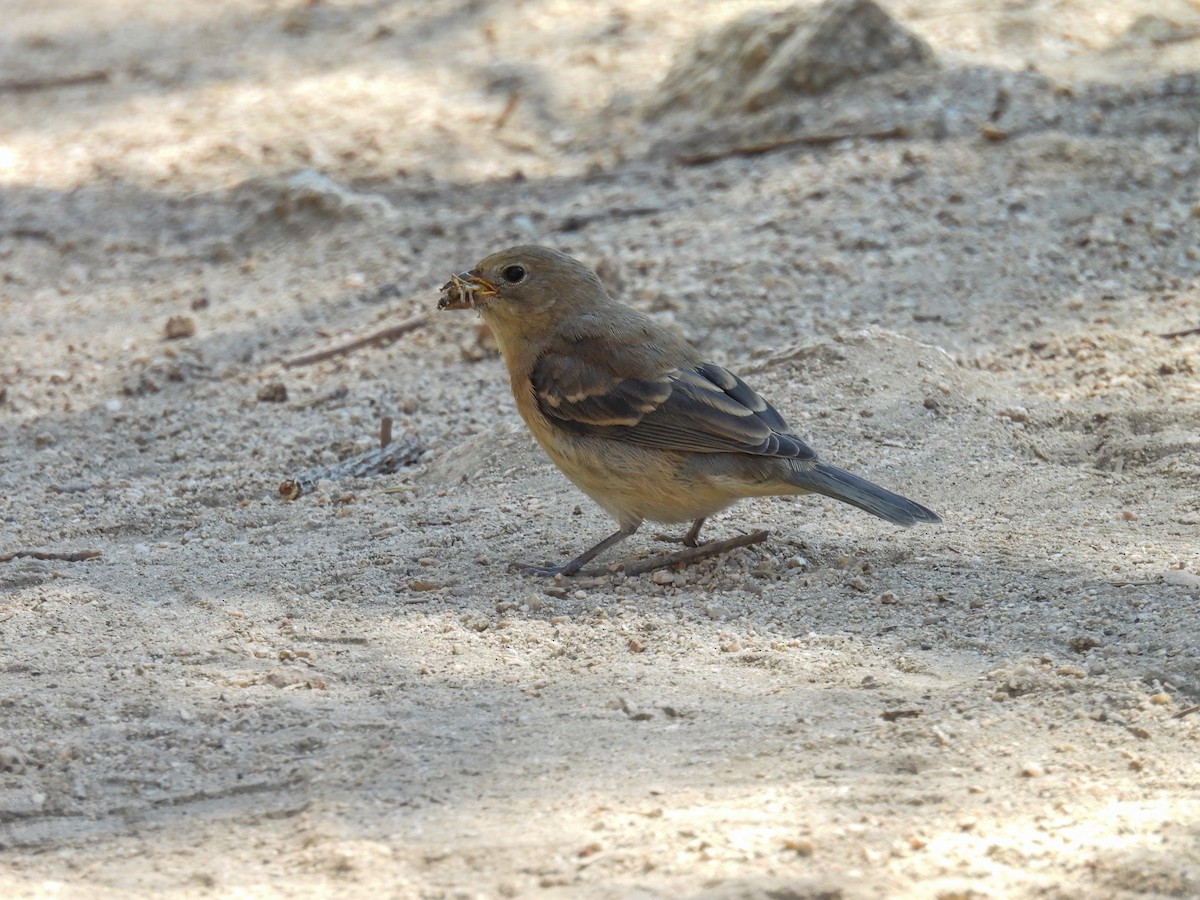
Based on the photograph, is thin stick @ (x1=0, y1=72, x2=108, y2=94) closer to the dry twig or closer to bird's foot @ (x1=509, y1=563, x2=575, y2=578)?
the dry twig

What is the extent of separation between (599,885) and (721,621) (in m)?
1.56

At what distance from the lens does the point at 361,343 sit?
711cm

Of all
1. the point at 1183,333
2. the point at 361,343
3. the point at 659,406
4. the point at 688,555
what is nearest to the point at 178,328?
the point at 361,343

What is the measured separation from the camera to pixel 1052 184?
7777 millimetres

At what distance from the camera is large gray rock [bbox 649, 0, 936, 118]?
8.89 metres

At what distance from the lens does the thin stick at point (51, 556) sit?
4941mm

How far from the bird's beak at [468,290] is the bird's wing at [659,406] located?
0.38 meters

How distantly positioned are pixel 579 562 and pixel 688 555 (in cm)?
35

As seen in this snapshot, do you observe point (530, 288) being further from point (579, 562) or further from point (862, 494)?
point (862, 494)

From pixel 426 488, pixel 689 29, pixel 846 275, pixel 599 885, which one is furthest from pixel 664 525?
pixel 689 29

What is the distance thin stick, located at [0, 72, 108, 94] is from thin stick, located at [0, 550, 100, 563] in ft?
22.6

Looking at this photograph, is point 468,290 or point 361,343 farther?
point 361,343

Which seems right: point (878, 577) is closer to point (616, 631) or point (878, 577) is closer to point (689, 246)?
point (616, 631)

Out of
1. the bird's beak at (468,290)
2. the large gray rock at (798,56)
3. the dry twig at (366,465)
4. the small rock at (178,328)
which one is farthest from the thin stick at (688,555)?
the large gray rock at (798,56)
